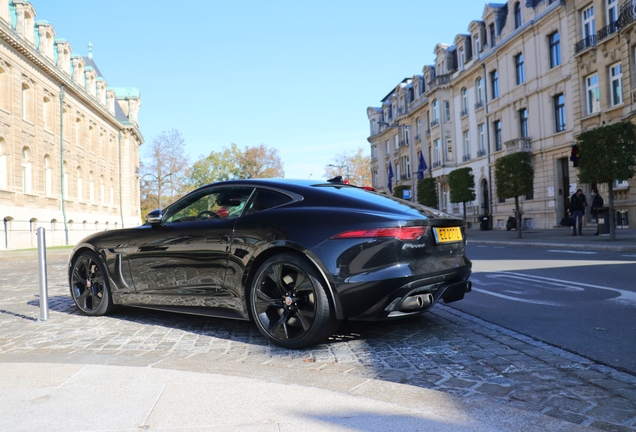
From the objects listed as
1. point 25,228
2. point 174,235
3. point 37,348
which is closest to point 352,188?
point 174,235

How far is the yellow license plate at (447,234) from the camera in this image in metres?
4.52

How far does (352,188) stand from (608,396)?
9.23 ft

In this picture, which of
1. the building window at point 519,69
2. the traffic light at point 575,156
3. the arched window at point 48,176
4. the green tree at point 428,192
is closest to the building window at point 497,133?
the building window at point 519,69

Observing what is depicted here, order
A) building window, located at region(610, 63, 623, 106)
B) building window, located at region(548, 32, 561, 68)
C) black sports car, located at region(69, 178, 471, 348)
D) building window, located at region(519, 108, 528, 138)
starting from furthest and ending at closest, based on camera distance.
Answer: building window, located at region(519, 108, 528, 138), building window, located at region(548, 32, 561, 68), building window, located at region(610, 63, 623, 106), black sports car, located at region(69, 178, 471, 348)

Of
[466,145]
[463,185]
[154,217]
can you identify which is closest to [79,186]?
[463,185]

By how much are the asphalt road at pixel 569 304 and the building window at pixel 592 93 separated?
790 inches

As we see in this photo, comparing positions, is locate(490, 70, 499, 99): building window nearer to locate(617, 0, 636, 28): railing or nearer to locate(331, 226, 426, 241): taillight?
locate(617, 0, 636, 28): railing

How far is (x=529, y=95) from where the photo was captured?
34781 mm

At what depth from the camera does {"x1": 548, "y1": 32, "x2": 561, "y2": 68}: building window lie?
3206cm

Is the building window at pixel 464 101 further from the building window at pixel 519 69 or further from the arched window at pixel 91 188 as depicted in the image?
the arched window at pixel 91 188

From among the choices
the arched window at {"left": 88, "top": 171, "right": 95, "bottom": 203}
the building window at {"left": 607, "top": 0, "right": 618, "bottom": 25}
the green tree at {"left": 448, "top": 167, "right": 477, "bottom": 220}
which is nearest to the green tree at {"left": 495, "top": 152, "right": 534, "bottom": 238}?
the building window at {"left": 607, "top": 0, "right": 618, "bottom": 25}

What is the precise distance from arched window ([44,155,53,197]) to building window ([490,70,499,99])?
1215 inches

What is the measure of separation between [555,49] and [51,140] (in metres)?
32.0

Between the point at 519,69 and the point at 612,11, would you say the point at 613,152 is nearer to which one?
the point at 612,11
